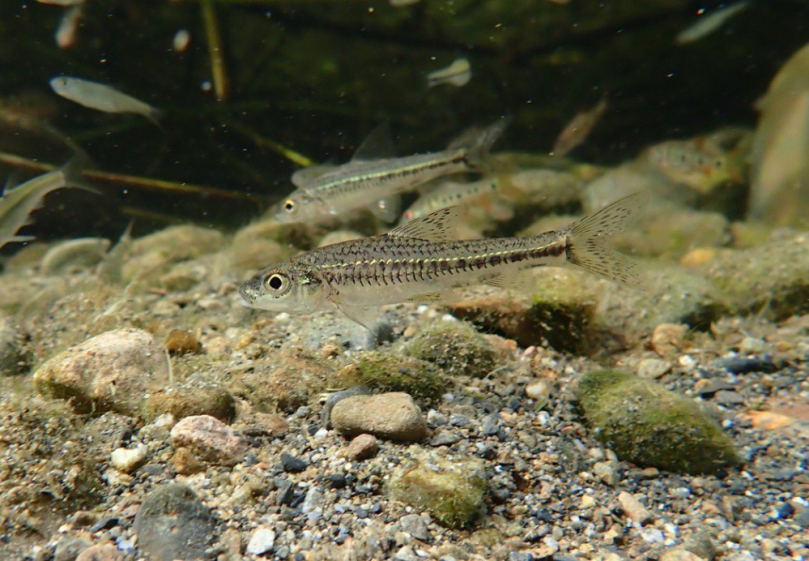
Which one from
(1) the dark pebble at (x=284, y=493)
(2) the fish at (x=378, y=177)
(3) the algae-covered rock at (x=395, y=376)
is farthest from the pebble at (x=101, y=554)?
(2) the fish at (x=378, y=177)

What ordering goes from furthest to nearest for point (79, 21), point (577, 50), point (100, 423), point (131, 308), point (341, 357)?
point (577, 50), point (79, 21), point (131, 308), point (341, 357), point (100, 423)

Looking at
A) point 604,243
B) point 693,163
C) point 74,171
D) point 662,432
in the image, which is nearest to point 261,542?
point 662,432

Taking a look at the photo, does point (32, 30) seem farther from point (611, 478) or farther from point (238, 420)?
point (611, 478)

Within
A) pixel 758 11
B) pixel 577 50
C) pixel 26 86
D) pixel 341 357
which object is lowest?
pixel 341 357

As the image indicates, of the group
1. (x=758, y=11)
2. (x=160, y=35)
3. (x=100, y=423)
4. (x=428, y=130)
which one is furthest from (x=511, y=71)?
(x=100, y=423)

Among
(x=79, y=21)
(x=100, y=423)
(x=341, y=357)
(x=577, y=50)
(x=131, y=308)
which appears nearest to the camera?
(x=100, y=423)

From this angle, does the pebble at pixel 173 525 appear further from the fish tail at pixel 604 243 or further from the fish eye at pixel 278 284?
the fish tail at pixel 604 243

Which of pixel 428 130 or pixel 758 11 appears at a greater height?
pixel 758 11

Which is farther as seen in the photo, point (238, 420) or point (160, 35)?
point (160, 35)

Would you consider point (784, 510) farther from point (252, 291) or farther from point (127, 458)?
point (127, 458)
